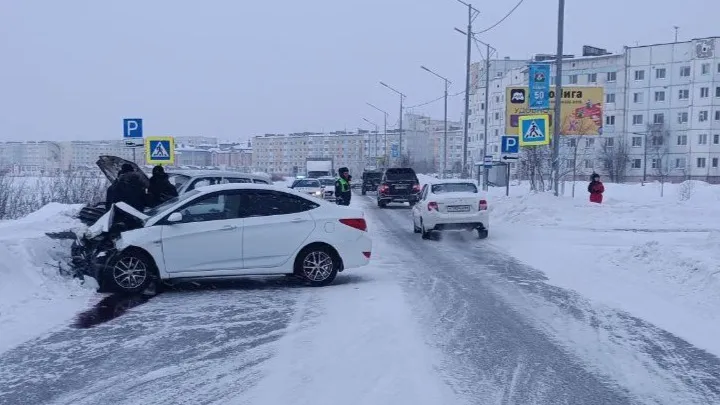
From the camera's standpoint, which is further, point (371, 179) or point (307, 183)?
point (371, 179)

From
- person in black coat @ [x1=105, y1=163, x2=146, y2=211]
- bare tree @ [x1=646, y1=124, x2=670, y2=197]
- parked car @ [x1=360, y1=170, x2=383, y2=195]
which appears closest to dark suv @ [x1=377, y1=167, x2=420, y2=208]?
parked car @ [x1=360, y1=170, x2=383, y2=195]

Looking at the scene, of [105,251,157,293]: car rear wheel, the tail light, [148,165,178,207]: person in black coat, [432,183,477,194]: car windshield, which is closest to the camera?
[105,251,157,293]: car rear wheel

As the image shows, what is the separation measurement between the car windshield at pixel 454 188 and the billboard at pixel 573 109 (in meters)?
29.6

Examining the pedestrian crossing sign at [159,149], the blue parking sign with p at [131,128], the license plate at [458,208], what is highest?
the blue parking sign with p at [131,128]

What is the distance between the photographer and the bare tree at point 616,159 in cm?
7275

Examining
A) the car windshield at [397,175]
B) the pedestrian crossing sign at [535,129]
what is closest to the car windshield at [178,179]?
the pedestrian crossing sign at [535,129]

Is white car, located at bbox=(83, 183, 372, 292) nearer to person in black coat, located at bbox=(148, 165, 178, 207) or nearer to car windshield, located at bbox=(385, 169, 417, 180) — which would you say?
person in black coat, located at bbox=(148, 165, 178, 207)

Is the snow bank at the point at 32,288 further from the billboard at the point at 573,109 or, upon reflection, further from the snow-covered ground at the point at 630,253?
the billboard at the point at 573,109

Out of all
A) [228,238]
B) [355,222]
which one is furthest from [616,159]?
[228,238]

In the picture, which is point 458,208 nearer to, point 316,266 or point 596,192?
point 316,266

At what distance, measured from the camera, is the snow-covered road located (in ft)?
18.8

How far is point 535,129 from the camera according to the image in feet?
83.9

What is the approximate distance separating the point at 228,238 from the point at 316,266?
145 cm

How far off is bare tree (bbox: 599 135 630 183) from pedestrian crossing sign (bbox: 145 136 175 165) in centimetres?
5720
